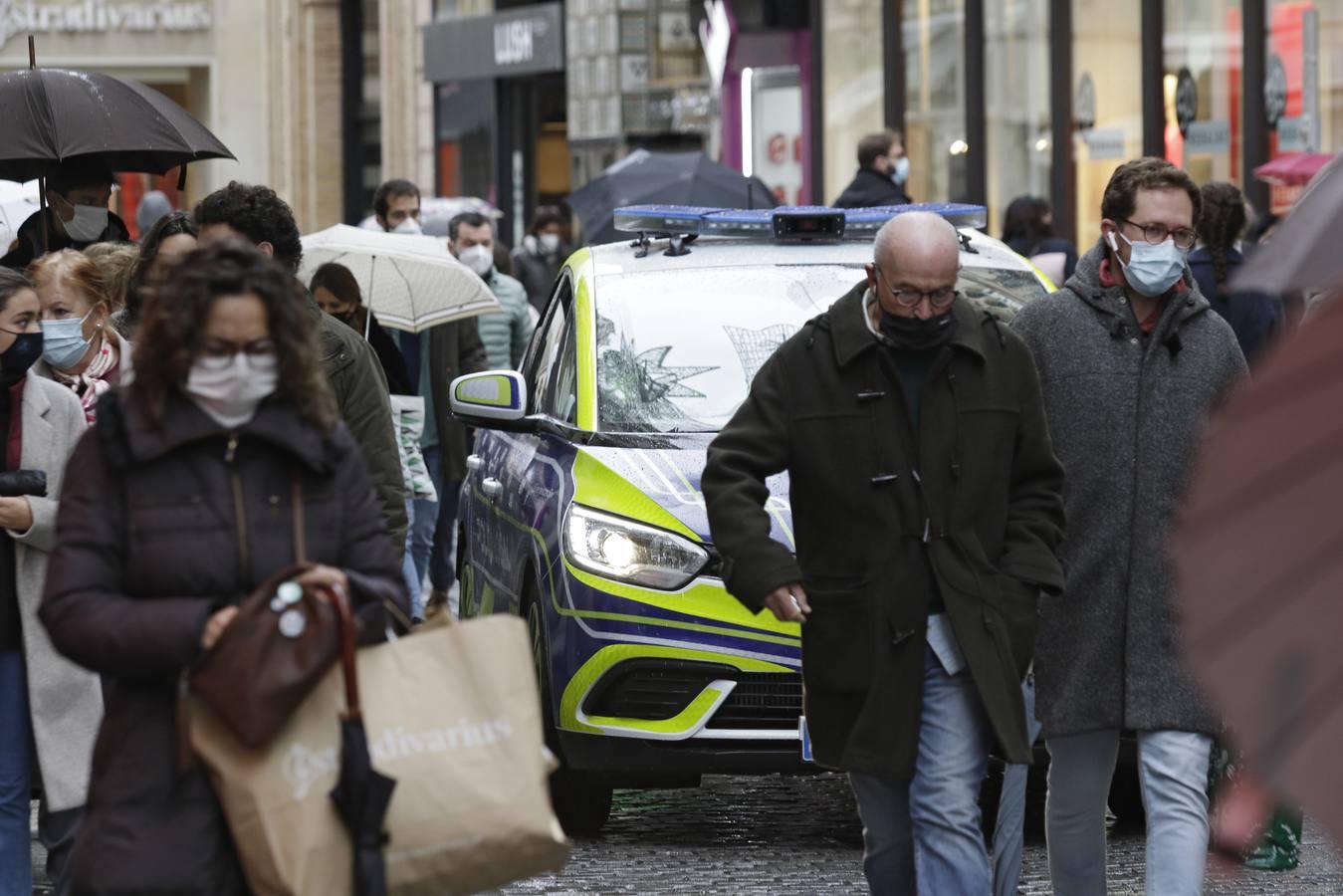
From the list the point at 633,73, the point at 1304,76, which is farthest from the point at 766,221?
the point at 633,73

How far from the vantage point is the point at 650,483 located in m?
7.22

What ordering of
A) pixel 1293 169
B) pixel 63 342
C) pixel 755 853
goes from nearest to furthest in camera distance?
pixel 63 342, pixel 755 853, pixel 1293 169

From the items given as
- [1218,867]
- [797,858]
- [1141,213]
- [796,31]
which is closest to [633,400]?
[797,858]

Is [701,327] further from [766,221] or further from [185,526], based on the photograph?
[185,526]

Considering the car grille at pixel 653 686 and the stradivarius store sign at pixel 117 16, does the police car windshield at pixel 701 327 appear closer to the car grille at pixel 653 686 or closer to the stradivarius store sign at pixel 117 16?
the car grille at pixel 653 686

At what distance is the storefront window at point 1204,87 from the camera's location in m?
18.8

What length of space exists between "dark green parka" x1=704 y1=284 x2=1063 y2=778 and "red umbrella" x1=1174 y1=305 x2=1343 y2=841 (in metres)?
3.88

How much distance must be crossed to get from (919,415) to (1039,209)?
392 inches

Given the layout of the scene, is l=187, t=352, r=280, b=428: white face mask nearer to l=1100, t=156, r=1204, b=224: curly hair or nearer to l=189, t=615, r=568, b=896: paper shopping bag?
l=189, t=615, r=568, b=896: paper shopping bag

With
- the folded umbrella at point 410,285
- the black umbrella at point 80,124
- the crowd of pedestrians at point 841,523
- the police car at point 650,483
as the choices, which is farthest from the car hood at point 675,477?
the folded umbrella at point 410,285

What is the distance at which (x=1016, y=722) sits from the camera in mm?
5137

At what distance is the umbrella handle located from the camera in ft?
12.0

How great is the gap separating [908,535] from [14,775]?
7.30ft

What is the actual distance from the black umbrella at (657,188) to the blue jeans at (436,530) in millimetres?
5263
